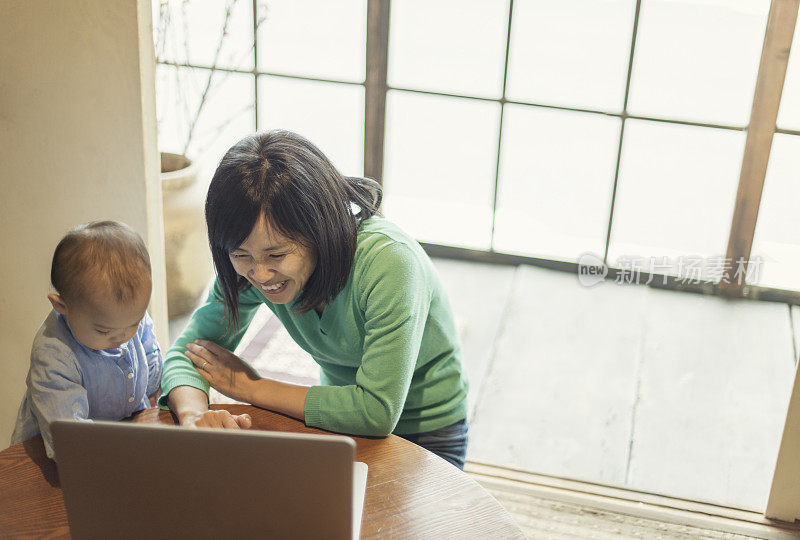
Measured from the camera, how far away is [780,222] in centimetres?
323

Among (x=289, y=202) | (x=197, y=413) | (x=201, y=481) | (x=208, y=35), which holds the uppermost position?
(x=208, y=35)

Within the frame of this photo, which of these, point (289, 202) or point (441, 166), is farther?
point (441, 166)

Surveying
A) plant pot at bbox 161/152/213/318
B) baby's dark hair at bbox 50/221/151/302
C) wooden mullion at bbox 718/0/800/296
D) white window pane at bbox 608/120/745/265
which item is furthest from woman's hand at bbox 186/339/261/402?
wooden mullion at bbox 718/0/800/296

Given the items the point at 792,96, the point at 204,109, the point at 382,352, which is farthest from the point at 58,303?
the point at 792,96

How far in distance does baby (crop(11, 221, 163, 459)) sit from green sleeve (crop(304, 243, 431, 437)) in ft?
1.06

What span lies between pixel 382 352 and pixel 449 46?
222 cm

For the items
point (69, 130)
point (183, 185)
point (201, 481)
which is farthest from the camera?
point (183, 185)

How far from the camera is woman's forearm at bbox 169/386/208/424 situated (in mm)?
1425

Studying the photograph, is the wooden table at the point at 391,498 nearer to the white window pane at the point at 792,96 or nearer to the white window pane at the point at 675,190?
the white window pane at the point at 675,190

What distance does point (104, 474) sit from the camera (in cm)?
101

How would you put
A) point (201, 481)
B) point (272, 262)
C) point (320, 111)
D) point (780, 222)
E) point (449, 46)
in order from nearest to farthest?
point (201, 481) < point (272, 262) < point (780, 222) < point (449, 46) < point (320, 111)

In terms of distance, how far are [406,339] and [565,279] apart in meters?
2.23

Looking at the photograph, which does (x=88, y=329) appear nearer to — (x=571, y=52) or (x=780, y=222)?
(x=571, y=52)

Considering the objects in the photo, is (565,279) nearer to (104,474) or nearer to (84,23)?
(84,23)
